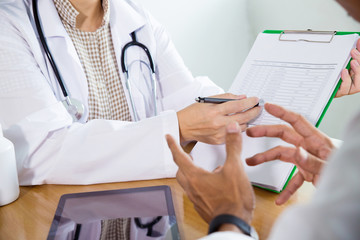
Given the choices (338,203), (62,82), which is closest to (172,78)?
(62,82)

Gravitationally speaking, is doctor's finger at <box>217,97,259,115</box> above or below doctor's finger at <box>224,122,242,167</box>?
below

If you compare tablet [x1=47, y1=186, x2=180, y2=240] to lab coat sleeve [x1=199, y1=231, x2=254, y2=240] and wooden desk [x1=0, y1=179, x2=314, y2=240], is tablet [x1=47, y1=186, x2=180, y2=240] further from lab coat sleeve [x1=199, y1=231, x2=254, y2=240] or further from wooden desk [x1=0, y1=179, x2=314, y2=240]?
lab coat sleeve [x1=199, y1=231, x2=254, y2=240]

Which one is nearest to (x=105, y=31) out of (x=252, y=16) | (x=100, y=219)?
(x=100, y=219)

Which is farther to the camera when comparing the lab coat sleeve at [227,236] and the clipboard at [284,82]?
the clipboard at [284,82]

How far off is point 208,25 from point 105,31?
892mm

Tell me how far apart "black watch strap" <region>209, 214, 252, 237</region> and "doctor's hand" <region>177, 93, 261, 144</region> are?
1.12 feet

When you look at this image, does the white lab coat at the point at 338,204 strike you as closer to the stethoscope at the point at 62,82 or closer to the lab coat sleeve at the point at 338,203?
the lab coat sleeve at the point at 338,203

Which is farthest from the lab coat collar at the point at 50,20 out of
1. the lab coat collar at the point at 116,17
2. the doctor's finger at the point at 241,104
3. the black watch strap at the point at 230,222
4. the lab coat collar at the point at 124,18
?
the black watch strap at the point at 230,222

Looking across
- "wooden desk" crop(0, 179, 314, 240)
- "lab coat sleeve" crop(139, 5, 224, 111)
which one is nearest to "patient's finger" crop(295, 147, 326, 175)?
"wooden desk" crop(0, 179, 314, 240)

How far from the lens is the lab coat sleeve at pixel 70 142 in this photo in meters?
0.83

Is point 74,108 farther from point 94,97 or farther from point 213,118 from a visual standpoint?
point 213,118

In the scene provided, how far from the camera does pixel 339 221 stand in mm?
320

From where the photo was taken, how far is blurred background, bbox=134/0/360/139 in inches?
73.3

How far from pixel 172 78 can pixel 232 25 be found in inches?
37.7
